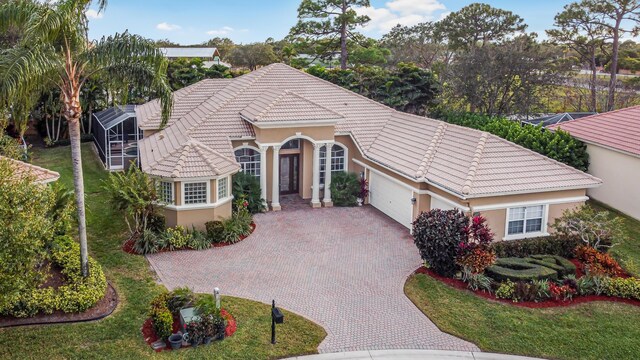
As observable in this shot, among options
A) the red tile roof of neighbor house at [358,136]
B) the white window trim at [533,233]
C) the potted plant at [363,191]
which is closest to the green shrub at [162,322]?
the red tile roof of neighbor house at [358,136]

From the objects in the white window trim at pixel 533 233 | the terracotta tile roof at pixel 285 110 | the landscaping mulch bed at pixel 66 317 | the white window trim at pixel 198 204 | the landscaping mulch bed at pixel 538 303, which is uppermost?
the terracotta tile roof at pixel 285 110

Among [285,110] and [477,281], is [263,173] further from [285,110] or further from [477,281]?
[477,281]

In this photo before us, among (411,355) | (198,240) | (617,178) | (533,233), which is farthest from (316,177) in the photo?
(617,178)

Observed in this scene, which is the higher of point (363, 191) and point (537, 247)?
point (363, 191)

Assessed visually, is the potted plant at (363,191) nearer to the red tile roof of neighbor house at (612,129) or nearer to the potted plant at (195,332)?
the red tile roof of neighbor house at (612,129)

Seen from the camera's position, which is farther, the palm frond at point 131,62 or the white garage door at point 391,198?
the white garage door at point 391,198

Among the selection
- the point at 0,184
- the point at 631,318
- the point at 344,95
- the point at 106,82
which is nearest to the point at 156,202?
the point at 106,82

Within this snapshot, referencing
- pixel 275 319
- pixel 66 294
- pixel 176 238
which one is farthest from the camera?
pixel 176 238
